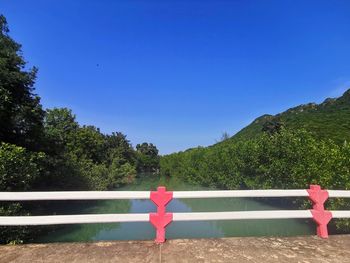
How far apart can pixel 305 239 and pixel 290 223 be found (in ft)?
46.2

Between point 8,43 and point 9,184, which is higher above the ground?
point 8,43

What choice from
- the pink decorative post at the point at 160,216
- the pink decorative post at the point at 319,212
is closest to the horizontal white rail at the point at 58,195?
the pink decorative post at the point at 160,216

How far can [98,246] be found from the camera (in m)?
5.05

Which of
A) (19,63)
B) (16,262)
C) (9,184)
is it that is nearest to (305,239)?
(16,262)

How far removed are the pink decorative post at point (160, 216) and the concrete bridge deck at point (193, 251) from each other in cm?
18

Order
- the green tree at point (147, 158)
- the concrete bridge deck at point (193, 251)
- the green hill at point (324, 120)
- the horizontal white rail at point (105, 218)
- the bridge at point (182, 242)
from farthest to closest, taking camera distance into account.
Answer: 1. the green tree at point (147, 158)
2. the green hill at point (324, 120)
3. the horizontal white rail at point (105, 218)
4. the bridge at point (182, 242)
5. the concrete bridge deck at point (193, 251)

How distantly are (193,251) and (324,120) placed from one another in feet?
168

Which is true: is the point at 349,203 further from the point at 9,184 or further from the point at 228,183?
the point at 228,183

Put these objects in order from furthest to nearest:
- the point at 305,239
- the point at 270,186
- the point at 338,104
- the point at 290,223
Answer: the point at 338,104, the point at 270,186, the point at 290,223, the point at 305,239

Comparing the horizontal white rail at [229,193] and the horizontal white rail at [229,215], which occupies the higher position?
the horizontal white rail at [229,193]

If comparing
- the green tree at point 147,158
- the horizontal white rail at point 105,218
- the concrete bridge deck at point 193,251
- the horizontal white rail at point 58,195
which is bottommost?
the concrete bridge deck at point 193,251

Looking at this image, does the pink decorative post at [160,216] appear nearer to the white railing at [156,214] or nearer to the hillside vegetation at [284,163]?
the white railing at [156,214]

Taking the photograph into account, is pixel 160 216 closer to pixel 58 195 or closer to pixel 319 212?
pixel 58 195

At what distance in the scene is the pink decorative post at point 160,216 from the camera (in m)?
5.24
